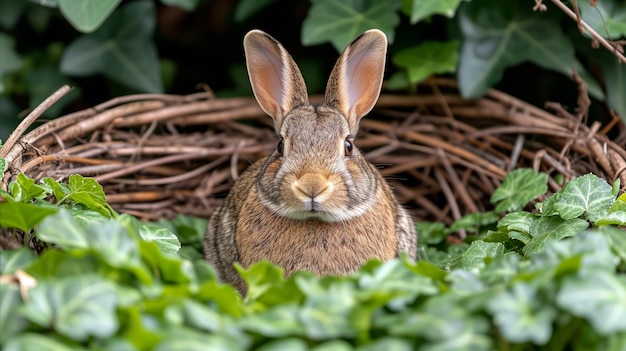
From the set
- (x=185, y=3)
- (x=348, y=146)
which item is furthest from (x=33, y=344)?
(x=185, y=3)

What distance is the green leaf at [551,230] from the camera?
3340mm

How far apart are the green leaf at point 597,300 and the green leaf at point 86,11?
3.15m

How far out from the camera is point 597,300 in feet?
7.32

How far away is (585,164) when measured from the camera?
14.6ft

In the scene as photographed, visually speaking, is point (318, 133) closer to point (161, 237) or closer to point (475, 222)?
point (161, 237)

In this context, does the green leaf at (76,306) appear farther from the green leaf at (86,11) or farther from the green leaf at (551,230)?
the green leaf at (86,11)

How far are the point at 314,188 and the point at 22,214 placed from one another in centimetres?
115

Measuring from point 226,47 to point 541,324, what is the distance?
438 cm

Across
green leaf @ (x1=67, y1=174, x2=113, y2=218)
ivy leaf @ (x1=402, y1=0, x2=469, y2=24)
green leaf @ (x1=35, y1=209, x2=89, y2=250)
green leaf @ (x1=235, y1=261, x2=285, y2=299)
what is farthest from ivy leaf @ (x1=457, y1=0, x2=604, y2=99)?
green leaf @ (x1=35, y1=209, x2=89, y2=250)

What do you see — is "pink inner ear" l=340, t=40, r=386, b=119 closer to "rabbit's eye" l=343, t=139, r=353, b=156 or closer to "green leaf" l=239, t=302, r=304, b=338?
"rabbit's eye" l=343, t=139, r=353, b=156

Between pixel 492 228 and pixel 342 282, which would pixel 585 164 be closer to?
pixel 492 228

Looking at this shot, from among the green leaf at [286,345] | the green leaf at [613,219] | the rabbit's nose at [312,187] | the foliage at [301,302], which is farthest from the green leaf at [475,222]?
the green leaf at [286,345]

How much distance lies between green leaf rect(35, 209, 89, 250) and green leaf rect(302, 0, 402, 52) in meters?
2.49

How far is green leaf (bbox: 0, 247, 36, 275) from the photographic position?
2.59 m
